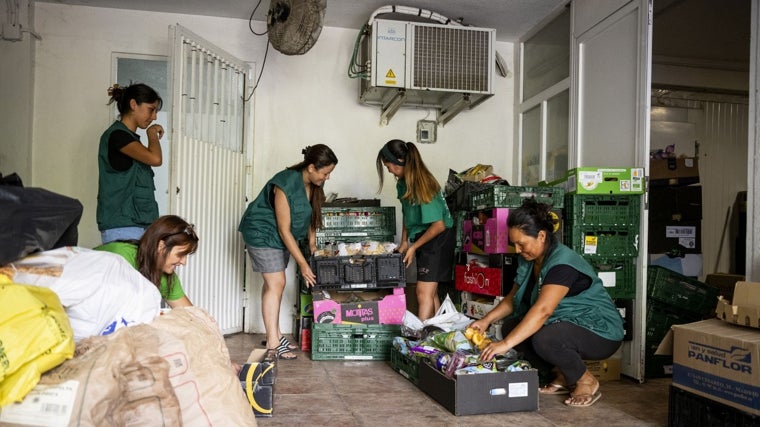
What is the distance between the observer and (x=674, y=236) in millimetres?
5316

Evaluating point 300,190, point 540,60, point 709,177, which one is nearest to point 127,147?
point 300,190

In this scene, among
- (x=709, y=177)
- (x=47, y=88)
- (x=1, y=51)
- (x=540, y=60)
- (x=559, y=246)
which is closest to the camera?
(x=559, y=246)

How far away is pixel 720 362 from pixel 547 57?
332 centimetres

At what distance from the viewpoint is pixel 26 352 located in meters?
1.38

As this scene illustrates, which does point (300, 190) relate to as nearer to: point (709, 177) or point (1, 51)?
point (1, 51)

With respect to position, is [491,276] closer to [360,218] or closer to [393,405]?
[360,218]

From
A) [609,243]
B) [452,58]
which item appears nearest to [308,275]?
[609,243]

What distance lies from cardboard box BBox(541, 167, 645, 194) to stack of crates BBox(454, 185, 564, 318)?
19cm

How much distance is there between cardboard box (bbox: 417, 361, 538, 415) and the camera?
8.64 ft

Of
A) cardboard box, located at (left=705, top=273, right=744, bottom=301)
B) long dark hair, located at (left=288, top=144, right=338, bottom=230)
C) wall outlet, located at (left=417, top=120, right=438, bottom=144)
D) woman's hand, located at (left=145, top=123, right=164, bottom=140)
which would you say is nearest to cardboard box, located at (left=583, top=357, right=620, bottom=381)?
cardboard box, located at (left=705, top=273, right=744, bottom=301)

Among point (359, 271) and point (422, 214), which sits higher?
point (422, 214)

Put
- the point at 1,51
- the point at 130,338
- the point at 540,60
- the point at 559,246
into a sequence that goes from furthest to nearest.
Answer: the point at 540,60
the point at 1,51
the point at 559,246
the point at 130,338

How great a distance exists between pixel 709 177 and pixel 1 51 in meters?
6.56

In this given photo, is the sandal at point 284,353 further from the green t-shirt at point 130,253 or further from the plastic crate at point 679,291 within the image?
the plastic crate at point 679,291
